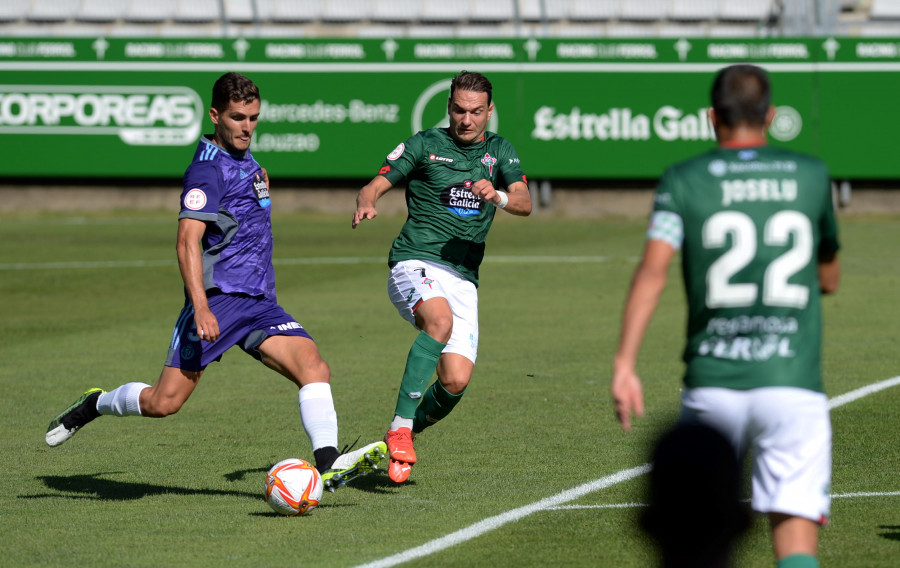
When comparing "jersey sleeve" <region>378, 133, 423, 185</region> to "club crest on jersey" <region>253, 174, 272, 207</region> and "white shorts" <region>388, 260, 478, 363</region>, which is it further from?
"club crest on jersey" <region>253, 174, 272, 207</region>

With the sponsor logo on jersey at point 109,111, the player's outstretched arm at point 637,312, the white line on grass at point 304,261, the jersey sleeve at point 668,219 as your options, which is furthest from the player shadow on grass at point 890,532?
the sponsor logo on jersey at point 109,111

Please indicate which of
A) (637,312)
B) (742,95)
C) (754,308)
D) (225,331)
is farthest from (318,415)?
(742,95)

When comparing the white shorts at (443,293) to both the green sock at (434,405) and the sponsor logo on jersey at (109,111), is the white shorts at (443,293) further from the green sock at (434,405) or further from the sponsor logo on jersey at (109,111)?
the sponsor logo on jersey at (109,111)

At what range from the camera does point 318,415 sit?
6398mm

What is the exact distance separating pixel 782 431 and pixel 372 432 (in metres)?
4.69

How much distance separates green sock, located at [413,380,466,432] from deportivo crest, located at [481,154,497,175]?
1314mm

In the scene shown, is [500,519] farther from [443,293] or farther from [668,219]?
[668,219]

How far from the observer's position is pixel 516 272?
1709 cm

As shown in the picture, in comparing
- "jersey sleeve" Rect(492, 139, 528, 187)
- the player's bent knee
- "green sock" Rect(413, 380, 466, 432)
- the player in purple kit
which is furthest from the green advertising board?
the player's bent knee

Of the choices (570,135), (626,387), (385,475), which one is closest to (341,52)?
(570,135)

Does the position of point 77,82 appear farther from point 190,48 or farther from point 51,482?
point 51,482

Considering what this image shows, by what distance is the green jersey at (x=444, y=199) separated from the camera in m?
7.37

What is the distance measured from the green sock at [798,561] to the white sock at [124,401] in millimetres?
3830

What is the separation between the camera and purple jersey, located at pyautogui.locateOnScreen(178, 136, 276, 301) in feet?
20.9
